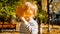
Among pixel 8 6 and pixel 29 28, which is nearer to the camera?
pixel 29 28

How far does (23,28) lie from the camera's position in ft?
6.40

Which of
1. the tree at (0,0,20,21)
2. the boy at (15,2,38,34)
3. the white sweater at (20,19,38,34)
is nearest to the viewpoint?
the boy at (15,2,38,34)

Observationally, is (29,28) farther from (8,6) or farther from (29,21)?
(8,6)

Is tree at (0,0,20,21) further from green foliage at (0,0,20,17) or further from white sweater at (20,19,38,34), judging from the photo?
white sweater at (20,19,38,34)

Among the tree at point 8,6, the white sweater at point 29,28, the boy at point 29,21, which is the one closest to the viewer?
the boy at point 29,21

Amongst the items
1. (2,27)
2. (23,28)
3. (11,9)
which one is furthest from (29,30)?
(2,27)

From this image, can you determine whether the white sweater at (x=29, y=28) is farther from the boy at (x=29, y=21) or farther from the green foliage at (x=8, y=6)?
the green foliage at (x=8, y=6)

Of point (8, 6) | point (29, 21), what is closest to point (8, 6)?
point (8, 6)

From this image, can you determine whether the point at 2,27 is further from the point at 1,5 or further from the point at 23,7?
the point at 23,7

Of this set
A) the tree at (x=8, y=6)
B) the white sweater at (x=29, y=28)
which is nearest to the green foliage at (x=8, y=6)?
the tree at (x=8, y=6)

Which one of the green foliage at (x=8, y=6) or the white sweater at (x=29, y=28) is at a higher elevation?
the green foliage at (x=8, y=6)

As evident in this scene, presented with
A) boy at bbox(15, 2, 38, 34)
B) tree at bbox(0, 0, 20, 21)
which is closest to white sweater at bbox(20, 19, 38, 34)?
boy at bbox(15, 2, 38, 34)

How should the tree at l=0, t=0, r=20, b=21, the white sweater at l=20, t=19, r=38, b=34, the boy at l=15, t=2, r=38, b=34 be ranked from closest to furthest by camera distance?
the boy at l=15, t=2, r=38, b=34 → the white sweater at l=20, t=19, r=38, b=34 → the tree at l=0, t=0, r=20, b=21

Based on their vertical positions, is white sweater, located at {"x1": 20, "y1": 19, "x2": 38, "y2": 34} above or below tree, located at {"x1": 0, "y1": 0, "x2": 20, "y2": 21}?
below
